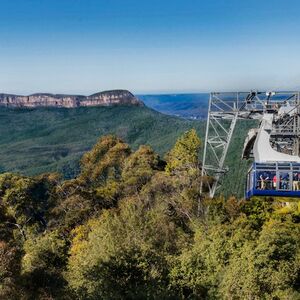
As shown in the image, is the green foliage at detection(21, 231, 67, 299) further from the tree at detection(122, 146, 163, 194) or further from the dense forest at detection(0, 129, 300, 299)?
the tree at detection(122, 146, 163, 194)

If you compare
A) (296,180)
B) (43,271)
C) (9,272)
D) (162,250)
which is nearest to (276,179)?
(296,180)

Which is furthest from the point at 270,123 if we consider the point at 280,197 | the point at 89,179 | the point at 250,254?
the point at 89,179

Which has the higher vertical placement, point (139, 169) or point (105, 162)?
point (139, 169)

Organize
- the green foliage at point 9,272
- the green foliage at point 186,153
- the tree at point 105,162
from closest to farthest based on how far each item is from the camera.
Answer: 1. the green foliage at point 9,272
2. the green foliage at point 186,153
3. the tree at point 105,162

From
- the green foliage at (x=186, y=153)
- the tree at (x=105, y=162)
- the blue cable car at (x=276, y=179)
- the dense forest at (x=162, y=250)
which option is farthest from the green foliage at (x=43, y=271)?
the tree at (x=105, y=162)

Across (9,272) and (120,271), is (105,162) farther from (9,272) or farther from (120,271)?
(9,272)

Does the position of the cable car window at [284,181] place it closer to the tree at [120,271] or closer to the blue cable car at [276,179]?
the blue cable car at [276,179]

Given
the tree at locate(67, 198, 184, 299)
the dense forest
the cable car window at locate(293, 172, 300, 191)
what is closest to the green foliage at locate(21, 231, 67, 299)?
the dense forest
